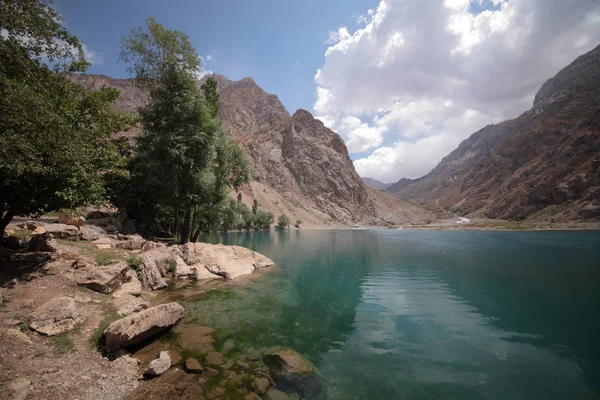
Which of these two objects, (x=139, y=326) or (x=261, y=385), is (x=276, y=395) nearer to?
(x=261, y=385)

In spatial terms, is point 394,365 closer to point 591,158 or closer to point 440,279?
point 440,279

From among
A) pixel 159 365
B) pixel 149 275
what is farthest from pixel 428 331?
pixel 149 275

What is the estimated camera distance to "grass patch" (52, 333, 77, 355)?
281 inches

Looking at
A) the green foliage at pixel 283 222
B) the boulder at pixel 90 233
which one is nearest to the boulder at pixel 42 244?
the boulder at pixel 90 233

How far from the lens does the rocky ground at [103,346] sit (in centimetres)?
641

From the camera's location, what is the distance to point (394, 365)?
9352mm

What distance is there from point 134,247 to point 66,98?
31.0ft

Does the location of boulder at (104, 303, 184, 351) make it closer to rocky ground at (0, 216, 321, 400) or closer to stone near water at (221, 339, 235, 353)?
rocky ground at (0, 216, 321, 400)

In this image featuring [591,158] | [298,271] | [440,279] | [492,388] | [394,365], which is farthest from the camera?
[591,158]

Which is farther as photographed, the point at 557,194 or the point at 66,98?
the point at 557,194

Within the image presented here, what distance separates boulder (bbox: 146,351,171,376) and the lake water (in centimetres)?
225

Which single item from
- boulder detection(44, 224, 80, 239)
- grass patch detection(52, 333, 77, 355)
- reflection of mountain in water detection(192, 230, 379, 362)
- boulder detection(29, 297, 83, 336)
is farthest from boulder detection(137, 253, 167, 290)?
grass patch detection(52, 333, 77, 355)

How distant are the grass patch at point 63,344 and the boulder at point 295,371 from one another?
5.68m

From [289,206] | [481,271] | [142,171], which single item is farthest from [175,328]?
[289,206]
